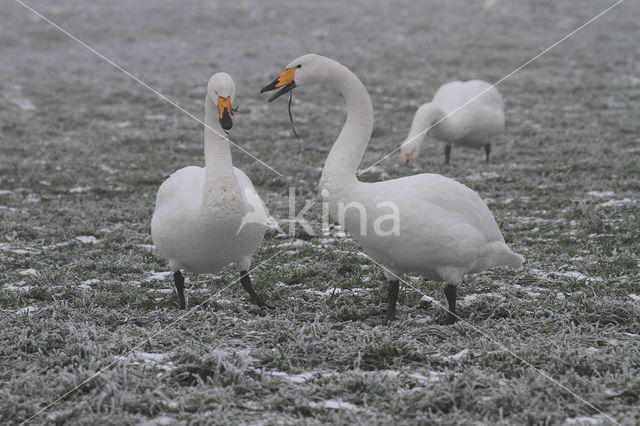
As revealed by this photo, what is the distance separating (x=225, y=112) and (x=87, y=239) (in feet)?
10.7

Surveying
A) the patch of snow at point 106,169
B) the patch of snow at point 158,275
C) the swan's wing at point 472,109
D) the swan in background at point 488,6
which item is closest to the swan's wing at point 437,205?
the patch of snow at point 158,275

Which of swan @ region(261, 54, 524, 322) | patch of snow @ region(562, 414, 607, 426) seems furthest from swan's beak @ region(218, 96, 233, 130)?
patch of snow @ region(562, 414, 607, 426)

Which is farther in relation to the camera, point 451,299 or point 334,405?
point 451,299

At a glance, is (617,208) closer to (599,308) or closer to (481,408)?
(599,308)

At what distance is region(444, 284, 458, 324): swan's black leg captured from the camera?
4.82 meters

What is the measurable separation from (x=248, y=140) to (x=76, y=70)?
358 inches

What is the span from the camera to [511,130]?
13109mm

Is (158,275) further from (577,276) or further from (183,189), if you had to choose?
(577,276)

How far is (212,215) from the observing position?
474cm

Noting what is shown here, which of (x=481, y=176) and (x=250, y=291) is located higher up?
(x=481, y=176)

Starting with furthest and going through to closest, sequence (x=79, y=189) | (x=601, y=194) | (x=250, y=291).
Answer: (x=79, y=189), (x=601, y=194), (x=250, y=291)

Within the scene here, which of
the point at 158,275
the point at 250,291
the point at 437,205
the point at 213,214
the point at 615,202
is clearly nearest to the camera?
the point at 437,205

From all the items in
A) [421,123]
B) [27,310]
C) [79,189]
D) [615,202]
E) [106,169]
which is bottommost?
[27,310]

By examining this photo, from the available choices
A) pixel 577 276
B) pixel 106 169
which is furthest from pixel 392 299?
pixel 106 169
